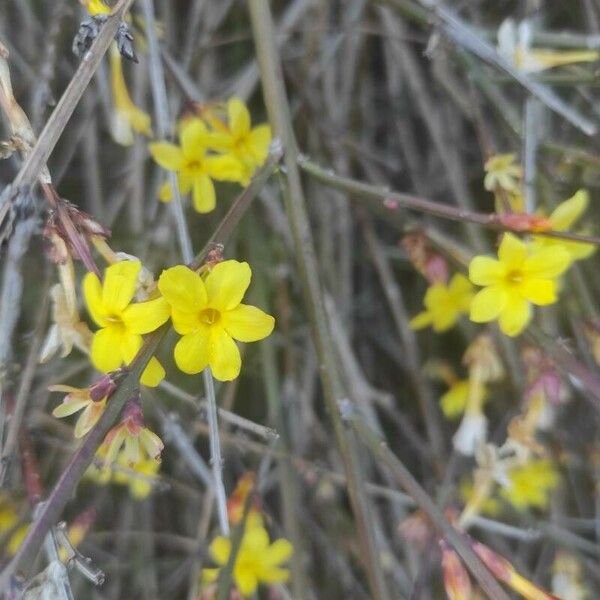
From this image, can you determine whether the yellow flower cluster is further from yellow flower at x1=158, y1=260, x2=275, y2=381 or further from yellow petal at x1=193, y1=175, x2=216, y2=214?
yellow flower at x1=158, y1=260, x2=275, y2=381

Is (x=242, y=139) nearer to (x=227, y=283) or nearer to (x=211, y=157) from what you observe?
(x=211, y=157)

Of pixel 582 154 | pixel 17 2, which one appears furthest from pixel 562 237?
pixel 17 2

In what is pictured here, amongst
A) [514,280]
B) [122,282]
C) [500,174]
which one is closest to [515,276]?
[514,280]

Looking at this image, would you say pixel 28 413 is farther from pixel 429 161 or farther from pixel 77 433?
pixel 429 161

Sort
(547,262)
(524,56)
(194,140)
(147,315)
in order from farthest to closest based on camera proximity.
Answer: (524,56) < (194,140) < (547,262) < (147,315)

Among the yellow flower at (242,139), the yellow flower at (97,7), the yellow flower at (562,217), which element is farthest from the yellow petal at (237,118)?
the yellow flower at (562,217)

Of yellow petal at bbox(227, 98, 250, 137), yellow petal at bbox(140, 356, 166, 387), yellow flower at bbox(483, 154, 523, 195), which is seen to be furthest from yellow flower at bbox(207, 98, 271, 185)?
yellow petal at bbox(140, 356, 166, 387)
